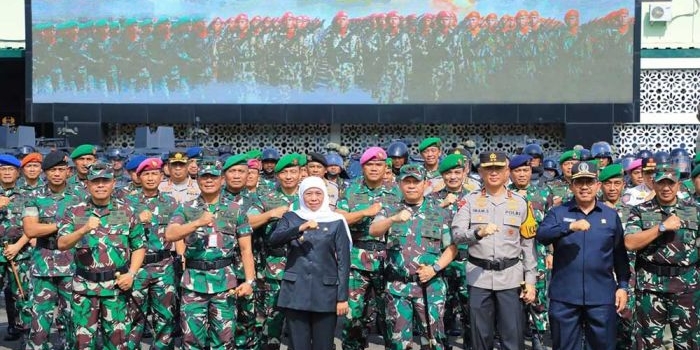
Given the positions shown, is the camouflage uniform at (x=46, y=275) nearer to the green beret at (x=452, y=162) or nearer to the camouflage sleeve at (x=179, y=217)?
the camouflage sleeve at (x=179, y=217)

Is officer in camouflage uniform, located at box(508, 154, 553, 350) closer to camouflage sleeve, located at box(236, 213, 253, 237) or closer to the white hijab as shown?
the white hijab

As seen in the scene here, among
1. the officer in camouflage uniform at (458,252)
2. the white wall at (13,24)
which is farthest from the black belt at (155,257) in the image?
the white wall at (13,24)

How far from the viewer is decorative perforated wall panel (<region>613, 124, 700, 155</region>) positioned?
20.5m

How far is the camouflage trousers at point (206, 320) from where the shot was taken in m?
7.39

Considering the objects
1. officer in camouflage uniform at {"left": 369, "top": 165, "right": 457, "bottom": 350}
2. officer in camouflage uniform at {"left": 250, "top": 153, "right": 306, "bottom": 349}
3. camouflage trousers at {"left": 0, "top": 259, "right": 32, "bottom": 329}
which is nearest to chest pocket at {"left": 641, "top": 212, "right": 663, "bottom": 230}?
officer in camouflage uniform at {"left": 369, "top": 165, "right": 457, "bottom": 350}

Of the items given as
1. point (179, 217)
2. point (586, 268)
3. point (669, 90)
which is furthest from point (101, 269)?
point (669, 90)

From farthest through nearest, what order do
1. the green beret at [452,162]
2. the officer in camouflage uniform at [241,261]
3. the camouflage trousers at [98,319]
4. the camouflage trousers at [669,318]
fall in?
the green beret at [452,162]
the officer in camouflage uniform at [241,261]
the camouflage trousers at [98,319]
the camouflage trousers at [669,318]

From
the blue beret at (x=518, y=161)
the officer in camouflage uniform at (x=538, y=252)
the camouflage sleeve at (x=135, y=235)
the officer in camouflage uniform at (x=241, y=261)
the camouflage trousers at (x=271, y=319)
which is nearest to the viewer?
the camouflage sleeve at (x=135, y=235)

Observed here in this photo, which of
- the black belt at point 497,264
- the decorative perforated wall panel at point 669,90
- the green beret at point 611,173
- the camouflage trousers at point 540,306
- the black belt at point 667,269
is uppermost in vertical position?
the decorative perforated wall panel at point 669,90

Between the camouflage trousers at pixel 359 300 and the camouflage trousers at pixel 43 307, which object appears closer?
the camouflage trousers at pixel 359 300

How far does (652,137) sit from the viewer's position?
68.1 ft

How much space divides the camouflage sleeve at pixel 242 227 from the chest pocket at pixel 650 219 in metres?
2.89

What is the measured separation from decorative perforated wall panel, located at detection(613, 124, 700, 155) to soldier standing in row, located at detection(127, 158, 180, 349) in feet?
45.7

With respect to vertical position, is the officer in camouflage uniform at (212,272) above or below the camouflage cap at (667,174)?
below
